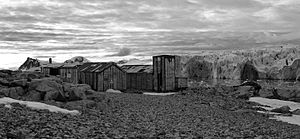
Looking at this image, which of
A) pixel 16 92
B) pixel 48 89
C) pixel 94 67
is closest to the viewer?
pixel 16 92

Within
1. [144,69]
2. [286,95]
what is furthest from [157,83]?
[286,95]

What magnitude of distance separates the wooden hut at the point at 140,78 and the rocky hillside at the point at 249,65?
60372 millimetres

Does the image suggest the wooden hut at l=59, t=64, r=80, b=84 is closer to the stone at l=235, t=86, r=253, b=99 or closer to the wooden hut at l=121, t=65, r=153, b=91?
the wooden hut at l=121, t=65, r=153, b=91

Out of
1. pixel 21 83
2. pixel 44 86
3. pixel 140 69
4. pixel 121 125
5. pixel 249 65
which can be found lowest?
pixel 121 125

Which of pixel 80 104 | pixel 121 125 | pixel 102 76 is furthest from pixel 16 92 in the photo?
pixel 102 76

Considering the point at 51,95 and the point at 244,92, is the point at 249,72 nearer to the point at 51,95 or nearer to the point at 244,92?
the point at 244,92

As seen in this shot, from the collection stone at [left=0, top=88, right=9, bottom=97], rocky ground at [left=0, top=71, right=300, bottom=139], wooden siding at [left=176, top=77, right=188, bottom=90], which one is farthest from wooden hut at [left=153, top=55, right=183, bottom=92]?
stone at [left=0, top=88, right=9, bottom=97]

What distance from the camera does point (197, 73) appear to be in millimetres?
104562

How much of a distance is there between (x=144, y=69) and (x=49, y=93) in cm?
2277

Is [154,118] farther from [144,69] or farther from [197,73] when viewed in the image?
[197,73]

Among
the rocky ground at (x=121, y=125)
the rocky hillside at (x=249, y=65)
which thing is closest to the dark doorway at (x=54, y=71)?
the rocky ground at (x=121, y=125)

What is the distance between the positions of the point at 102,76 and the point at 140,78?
22.9 feet

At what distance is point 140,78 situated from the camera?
36.5 m

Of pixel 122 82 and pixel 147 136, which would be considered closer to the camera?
pixel 147 136
